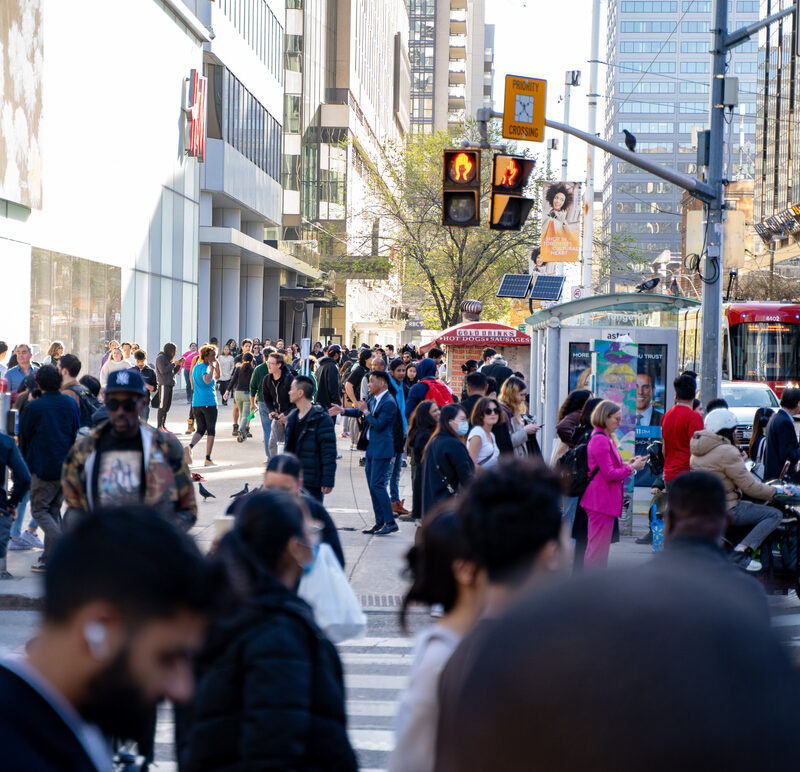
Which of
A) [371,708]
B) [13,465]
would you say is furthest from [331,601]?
[13,465]

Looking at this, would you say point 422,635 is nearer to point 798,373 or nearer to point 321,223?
point 798,373

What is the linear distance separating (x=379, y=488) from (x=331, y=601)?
29.3 ft

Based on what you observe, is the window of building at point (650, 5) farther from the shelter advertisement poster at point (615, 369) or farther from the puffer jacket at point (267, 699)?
the puffer jacket at point (267, 699)

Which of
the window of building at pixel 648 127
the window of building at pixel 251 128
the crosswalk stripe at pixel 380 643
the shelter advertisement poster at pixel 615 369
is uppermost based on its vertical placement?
the window of building at pixel 648 127

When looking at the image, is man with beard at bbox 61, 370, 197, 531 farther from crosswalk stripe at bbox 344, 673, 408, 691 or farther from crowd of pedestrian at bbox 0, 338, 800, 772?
crosswalk stripe at bbox 344, 673, 408, 691

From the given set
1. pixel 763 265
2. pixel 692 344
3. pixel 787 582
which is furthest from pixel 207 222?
pixel 763 265

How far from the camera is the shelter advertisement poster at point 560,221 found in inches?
996

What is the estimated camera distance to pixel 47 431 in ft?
32.5

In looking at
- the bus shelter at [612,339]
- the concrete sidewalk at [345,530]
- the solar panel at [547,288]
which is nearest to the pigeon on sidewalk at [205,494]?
the concrete sidewalk at [345,530]

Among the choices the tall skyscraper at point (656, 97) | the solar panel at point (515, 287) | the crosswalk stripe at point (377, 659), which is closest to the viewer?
the crosswalk stripe at point (377, 659)

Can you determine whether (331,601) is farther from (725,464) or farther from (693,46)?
(693,46)

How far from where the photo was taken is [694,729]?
2.56ft

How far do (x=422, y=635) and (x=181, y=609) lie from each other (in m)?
1.51

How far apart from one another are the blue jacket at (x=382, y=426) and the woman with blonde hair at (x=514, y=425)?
1.85 meters
